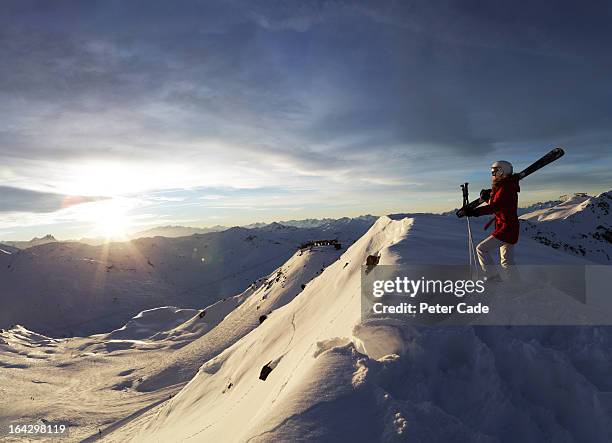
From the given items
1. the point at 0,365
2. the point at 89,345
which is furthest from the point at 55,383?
the point at 89,345

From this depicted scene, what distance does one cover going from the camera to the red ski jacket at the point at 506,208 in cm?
709

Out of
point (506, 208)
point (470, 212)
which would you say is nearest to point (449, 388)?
point (470, 212)

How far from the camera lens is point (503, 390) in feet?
12.9

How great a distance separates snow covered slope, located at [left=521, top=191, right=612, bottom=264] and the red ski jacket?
4318cm

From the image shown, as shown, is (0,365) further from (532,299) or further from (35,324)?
(35,324)

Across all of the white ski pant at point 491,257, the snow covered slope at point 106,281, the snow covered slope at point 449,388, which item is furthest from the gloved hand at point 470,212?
the snow covered slope at point 106,281

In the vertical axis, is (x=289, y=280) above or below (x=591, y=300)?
below

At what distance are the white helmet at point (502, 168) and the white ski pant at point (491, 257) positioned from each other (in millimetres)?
1334

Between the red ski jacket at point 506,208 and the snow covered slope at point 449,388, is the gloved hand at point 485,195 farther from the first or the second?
the snow covered slope at point 449,388

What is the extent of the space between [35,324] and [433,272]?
83.1m

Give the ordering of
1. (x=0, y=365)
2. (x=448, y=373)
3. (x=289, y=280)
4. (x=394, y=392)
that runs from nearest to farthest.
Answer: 1. (x=394, y=392)
2. (x=448, y=373)
3. (x=289, y=280)
4. (x=0, y=365)

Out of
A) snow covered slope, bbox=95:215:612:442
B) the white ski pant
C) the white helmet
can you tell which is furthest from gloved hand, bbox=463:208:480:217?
snow covered slope, bbox=95:215:612:442

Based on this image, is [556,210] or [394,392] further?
[556,210]

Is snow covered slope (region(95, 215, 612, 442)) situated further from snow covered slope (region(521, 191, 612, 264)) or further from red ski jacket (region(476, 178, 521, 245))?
snow covered slope (region(521, 191, 612, 264))
